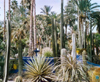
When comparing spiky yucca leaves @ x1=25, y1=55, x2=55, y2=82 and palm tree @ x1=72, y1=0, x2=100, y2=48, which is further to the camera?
palm tree @ x1=72, y1=0, x2=100, y2=48

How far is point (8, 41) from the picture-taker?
16.8 feet

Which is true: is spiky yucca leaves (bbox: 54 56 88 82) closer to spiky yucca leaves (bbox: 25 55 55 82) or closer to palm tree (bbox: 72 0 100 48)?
spiky yucca leaves (bbox: 25 55 55 82)

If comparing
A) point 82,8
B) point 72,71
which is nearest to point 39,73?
point 72,71

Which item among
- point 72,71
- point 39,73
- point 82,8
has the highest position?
point 82,8

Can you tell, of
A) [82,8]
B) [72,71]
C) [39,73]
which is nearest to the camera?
[72,71]

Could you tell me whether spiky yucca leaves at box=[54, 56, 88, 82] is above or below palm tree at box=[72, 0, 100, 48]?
below

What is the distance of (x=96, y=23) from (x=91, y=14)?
159 centimetres

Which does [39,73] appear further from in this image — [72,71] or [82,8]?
[82,8]

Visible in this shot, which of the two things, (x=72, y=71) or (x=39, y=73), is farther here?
(x=39, y=73)

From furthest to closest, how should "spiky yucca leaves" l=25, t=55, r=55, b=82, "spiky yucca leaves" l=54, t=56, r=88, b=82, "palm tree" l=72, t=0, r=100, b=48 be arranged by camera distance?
"palm tree" l=72, t=0, r=100, b=48 < "spiky yucca leaves" l=25, t=55, r=55, b=82 < "spiky yucca leaves" l=54, t=56, r=88, b=82

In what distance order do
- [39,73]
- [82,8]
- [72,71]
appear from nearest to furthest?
1. [72,71]
2. [39,73]
3. [82,8]

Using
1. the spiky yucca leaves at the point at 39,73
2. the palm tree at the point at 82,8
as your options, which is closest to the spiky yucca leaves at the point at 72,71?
the spiky yucca leaves at the point at 39,73

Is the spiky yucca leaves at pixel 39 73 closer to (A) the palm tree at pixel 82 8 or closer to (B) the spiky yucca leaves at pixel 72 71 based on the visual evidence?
(B) the spiky yucca leaves at pixel 72 71

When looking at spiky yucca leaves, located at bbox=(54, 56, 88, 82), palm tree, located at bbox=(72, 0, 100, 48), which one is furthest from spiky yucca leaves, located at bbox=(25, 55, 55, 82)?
palm tree, located at bbox=(72, 0, 100, 48)
